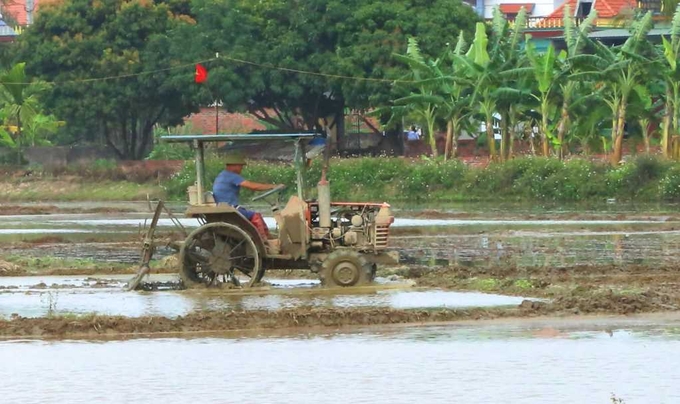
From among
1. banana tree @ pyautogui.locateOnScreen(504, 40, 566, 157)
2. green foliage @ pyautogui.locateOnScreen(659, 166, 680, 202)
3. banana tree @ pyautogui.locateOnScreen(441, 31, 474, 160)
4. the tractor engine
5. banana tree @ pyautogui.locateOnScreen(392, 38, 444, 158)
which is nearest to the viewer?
the tractor engine

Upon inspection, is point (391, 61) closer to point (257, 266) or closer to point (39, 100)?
point (39, 100)

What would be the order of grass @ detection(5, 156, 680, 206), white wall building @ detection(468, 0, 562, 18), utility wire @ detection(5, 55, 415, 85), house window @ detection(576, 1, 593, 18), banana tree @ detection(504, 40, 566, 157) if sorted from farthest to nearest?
white wall building @ detection(468, 0, 562, 18), house window @ detection(576, 1, 593, 18), utility wire @ detection(5, 55, 415, 85), grass @ detection(5, 156, 680, 206), banana tree @ detection(504, 40, 566, 157)

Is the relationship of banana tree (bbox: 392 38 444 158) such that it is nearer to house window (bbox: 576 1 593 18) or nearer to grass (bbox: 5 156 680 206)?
grass (bbox: 5 156 680 206)

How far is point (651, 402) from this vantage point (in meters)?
11.0

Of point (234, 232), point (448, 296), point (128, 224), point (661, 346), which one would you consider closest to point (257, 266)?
point (234, 232)

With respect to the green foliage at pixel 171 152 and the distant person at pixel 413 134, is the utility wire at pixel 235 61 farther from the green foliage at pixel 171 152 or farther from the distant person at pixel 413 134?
the distant person at pixel 413 134

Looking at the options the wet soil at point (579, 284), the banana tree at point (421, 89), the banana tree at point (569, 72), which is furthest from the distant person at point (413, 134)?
the wet soil at point (579, 284)

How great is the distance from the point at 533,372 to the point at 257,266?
6.55m

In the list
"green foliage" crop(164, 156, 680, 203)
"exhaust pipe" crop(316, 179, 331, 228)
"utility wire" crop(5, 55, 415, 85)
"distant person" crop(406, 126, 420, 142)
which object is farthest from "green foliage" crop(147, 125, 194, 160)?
"exhaust pipe" crop(316, 179, 331, 228)

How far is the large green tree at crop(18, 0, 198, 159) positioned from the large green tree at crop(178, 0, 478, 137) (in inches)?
56.4

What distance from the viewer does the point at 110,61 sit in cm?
5581

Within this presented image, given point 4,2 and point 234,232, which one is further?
point 4,2

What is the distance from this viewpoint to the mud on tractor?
1819cm

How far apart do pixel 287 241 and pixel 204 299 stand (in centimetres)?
142
